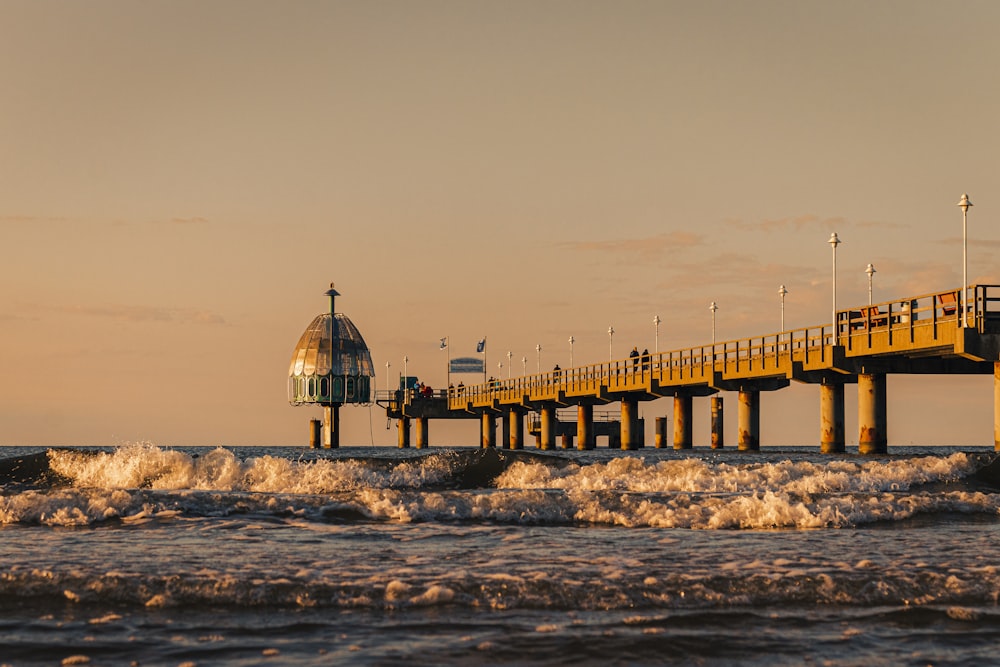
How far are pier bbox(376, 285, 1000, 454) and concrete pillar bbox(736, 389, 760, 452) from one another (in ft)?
0.15

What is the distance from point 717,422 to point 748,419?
5.57 meters

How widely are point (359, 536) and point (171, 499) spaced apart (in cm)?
490

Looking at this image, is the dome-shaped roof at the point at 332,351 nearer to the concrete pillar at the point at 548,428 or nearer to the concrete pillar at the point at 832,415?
the concrete pillar at the point at 548,428

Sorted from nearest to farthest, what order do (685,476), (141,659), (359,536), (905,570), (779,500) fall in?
(141,659) → (905,570) → (359,536) → (779,500) → (685,476)

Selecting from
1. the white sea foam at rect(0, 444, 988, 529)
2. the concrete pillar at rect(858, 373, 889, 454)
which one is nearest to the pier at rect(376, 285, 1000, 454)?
the concrete pillar at rect(858, 373, 889, 454)

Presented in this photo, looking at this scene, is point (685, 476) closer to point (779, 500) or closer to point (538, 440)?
point (779, 500)

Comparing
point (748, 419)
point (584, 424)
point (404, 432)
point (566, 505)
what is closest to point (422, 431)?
point (404, 432)

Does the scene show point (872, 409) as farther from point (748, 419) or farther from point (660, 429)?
point (660, 429)

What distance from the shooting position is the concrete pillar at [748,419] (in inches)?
2089

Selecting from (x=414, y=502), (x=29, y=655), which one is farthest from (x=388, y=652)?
(x=414, y=502)

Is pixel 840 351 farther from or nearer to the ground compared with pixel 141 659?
farther from the ground

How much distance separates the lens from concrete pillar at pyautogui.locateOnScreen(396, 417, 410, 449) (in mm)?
102125

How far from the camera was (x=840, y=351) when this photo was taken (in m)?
42.5

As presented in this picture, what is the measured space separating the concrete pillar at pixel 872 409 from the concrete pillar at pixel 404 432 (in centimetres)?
6275
